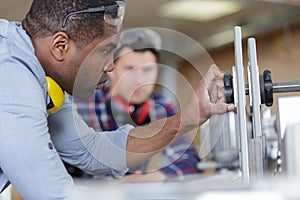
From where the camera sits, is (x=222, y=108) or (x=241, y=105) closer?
(x=241, y=105)

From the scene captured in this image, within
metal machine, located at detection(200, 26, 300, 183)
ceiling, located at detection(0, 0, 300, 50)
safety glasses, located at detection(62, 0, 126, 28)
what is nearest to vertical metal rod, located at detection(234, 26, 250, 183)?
metal machine, located at detection(200, 26, 300, 183)

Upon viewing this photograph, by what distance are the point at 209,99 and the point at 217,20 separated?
3.85m

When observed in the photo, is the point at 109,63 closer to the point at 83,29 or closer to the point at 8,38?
the point at 83,29

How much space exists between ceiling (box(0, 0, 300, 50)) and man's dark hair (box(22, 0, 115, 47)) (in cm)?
296

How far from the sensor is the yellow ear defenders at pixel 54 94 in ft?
3.53

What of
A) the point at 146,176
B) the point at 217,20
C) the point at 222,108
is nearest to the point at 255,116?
the point at 222,108

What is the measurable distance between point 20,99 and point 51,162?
120mm

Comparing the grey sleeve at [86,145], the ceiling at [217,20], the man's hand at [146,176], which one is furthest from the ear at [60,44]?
the ceiling at [217,20]

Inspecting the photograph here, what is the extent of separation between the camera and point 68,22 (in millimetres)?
1041

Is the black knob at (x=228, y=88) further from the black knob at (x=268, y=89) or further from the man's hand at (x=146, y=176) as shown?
the man's hand at (x=146, y=176)

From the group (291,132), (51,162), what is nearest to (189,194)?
(291,132)

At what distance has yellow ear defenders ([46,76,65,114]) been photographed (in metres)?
1.08

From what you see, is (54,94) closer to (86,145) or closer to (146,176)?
(86,145)

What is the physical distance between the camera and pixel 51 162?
0.84 metres
